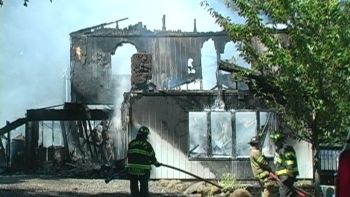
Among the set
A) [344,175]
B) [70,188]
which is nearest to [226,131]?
[70,188]

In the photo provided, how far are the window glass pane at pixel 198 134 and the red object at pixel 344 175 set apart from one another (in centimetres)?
1812

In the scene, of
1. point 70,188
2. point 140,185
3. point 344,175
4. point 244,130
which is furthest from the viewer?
point 244,130

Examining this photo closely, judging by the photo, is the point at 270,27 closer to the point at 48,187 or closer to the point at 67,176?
the point at 48,187

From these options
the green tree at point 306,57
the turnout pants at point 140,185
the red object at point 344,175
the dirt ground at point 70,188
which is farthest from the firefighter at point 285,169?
the red object at point 344,175

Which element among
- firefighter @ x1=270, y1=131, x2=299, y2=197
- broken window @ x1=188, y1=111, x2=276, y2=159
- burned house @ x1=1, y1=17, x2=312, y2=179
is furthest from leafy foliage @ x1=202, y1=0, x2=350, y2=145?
broken window @ x1=188, y1=111, x2=276, y2=159

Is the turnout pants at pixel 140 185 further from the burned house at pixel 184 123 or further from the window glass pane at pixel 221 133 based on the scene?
the window glass pane at pixel 221 133

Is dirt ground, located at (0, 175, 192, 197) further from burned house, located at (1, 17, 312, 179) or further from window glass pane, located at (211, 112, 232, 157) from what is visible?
window glass pane, located at (211, 112, 232, 157)

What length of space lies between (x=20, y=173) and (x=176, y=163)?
294 inches

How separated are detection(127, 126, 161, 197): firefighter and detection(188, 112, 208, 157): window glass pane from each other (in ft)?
29.5

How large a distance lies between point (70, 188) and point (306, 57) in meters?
10.3

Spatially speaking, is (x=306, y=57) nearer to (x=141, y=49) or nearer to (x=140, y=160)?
(x=140, y=160)

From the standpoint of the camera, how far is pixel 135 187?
13062mm

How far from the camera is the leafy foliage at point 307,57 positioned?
35.2 feet

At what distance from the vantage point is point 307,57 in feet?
35.4
